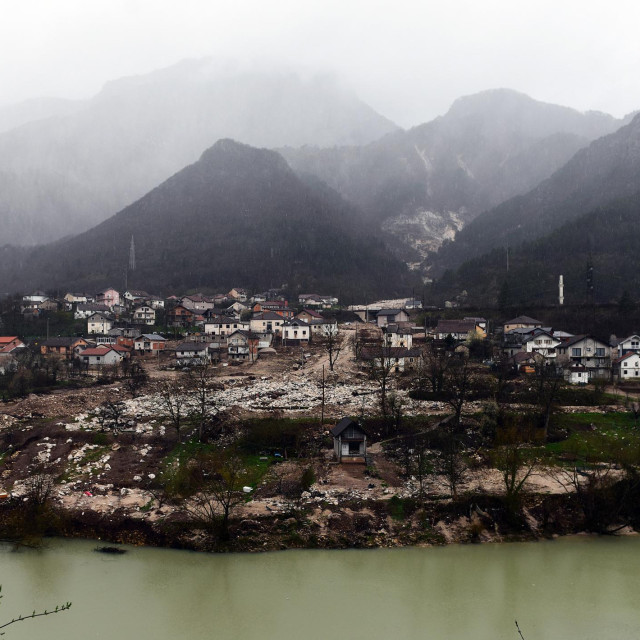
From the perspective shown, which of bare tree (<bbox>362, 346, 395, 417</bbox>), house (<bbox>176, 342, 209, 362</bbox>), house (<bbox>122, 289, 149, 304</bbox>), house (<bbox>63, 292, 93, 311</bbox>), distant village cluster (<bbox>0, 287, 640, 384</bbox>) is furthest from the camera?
house (<bbox>122, 289, 149, 304</bbox>)

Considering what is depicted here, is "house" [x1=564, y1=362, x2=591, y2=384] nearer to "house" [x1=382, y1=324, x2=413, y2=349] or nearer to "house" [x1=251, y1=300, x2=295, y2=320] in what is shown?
"house" [x1=382, y1=324, x2=413, y2=349]

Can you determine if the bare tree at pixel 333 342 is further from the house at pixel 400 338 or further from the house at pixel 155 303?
the house at pixel 155 303

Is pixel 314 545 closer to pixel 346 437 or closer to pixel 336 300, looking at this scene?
pixel 346 437

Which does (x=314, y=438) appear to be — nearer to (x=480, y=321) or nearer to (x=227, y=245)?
(x=480, y=321)

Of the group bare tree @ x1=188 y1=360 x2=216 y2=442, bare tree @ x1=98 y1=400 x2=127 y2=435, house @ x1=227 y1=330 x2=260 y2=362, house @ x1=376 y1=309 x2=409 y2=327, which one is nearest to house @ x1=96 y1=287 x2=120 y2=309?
house @ x1=227 y1=330 x2=260 y2=362

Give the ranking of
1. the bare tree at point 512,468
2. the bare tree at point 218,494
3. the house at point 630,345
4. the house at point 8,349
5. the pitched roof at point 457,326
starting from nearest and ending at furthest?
the bare tree at point 218,494
the bare tree at point 512,468
the house at point 630,345
the house at point 8,349
the pitched roof at point 457,326

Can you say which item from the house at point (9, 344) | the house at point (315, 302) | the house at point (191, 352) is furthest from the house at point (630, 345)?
the house at point (9, 344)

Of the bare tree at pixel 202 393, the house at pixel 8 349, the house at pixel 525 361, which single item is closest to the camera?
the bare tree at pixel 202 393
